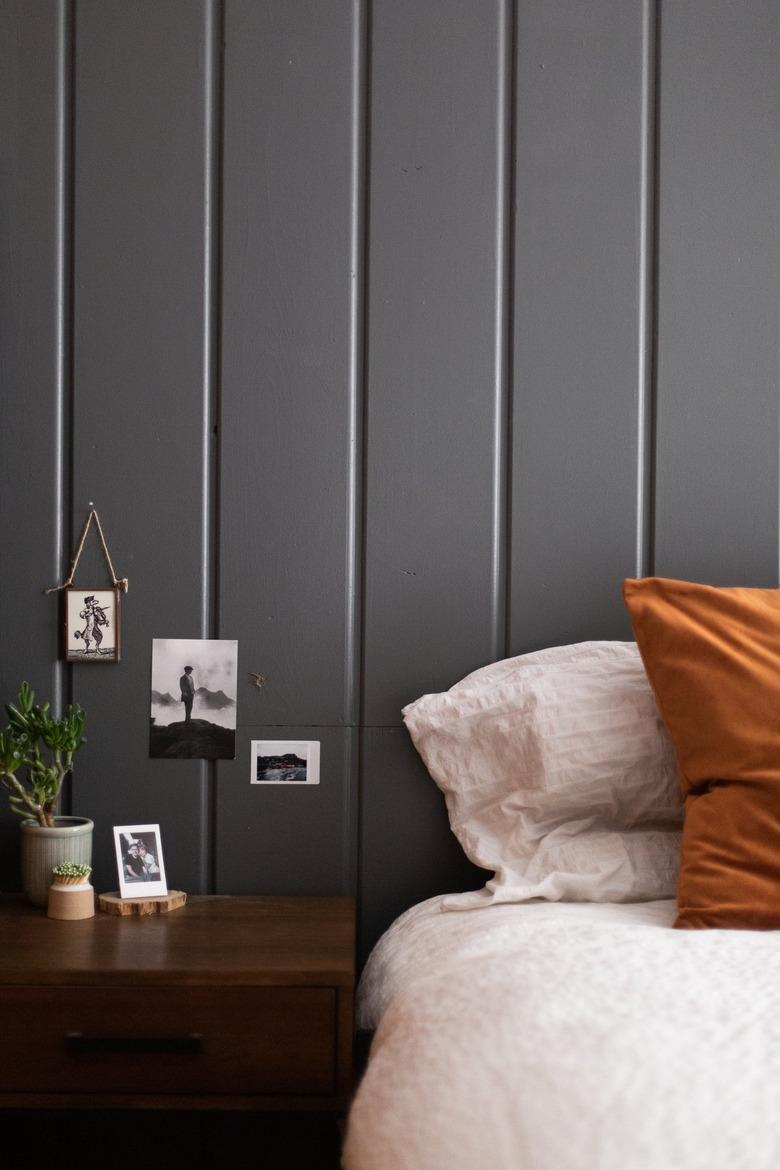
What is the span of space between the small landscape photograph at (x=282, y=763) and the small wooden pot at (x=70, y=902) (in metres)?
0.33

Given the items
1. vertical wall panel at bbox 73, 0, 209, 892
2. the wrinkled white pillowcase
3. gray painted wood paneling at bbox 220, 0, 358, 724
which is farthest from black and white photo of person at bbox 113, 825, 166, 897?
the wrinkled white pillowcase

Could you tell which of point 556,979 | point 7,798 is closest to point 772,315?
point 556,979

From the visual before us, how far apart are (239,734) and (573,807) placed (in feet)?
1.88

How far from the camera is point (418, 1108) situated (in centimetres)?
85

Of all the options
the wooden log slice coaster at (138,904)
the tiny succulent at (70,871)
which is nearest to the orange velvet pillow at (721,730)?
the wooden log slice coaster at (138,904)

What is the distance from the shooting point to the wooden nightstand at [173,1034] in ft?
3.95

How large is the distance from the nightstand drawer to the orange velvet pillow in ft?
1.71

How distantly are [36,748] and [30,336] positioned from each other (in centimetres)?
71

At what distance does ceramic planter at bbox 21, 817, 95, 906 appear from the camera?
1470 mm

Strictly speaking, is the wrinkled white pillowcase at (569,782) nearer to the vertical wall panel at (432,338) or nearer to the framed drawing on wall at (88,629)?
the vertical wall panel at (432,338)

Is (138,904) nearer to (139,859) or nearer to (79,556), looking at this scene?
(139,859)

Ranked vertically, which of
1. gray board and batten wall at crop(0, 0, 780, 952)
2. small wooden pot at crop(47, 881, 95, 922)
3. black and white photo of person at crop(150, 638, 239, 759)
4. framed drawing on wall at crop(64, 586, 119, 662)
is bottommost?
small wooden pot at crop(47, 881, 95, 922)

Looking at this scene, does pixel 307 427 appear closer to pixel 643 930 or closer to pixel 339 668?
pixel 339 668

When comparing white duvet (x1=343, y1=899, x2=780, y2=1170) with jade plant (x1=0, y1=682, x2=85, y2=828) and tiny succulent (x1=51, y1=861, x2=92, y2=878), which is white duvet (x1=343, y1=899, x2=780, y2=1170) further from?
jade plant (x1=0, y1=682, x2=85, y2=828)
